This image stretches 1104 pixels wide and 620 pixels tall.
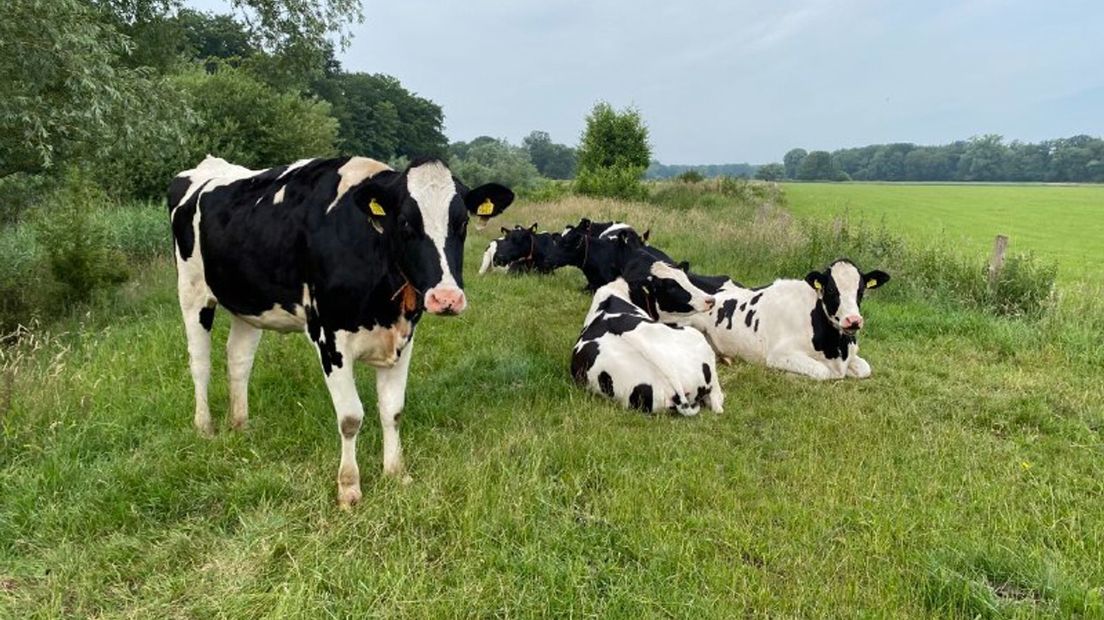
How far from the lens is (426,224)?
3.31m

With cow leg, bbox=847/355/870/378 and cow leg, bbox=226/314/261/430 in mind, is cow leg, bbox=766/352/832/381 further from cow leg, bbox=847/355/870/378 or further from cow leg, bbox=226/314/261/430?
cow leg, bbox=226/314/261/430

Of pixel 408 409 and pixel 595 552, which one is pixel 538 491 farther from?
pixel 408 409

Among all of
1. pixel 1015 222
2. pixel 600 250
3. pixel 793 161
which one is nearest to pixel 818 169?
pixel 793 161

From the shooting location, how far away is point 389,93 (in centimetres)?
8694

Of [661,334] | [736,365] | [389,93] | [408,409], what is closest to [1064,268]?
[736,365]

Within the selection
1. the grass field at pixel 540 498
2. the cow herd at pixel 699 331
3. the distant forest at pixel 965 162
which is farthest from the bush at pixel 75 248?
the distant forest at pixel 965 162

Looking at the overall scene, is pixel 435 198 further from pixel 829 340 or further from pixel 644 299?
pixel 829 340

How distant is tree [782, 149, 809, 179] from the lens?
124 meters

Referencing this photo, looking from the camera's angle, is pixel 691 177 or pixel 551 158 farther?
pixel 551 158

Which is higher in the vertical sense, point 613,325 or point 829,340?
point 613,325

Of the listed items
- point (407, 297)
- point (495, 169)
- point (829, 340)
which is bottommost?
point (829, 340)

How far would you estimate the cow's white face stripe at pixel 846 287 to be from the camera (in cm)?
668

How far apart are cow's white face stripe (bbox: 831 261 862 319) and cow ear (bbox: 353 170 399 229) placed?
495cm

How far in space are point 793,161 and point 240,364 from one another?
140 metres
